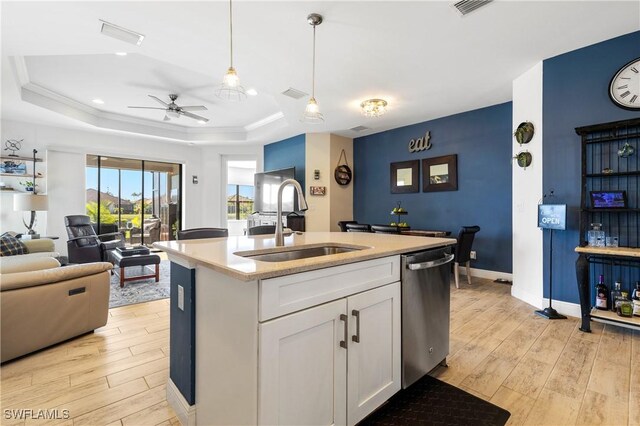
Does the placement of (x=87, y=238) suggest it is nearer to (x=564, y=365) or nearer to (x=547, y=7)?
(x=564, y=365)

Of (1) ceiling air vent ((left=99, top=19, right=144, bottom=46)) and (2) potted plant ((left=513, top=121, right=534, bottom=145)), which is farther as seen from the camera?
(2) potted plant ((left=513, top=121, right=534, bottom=145))

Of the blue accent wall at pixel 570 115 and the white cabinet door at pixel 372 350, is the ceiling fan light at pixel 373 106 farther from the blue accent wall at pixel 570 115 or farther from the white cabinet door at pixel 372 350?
the white cabinet door at pixel 372 350

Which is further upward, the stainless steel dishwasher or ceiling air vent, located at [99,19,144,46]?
ceiling air vent, located at [99,19,144,46]

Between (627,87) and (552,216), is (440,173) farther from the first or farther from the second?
(627,87)

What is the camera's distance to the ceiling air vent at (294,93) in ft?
13.0

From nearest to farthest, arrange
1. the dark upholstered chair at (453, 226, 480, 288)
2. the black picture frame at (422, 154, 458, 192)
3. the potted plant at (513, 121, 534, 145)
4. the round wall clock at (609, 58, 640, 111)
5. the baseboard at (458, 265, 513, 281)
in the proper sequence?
the round wall clock at (609, 58, 640, 111) → the potted plant at (513, 121, 534, 145) → the dark upholstered chair at (453, 226, 480, 288) → the baseboard at (458, 265, 513, 281) → the black picture frame at (422, 154, 458, 192)

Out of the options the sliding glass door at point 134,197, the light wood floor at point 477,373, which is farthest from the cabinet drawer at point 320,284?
the sliding glass door at point 134,197

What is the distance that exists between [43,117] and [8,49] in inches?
104

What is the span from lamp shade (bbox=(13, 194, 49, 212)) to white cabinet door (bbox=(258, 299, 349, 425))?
5.85 metres

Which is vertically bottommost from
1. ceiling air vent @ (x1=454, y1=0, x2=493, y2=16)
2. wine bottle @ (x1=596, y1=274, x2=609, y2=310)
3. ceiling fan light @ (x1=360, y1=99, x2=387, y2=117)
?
wine bottle @ (x1=596, y1=274, x2=609, y2=310)

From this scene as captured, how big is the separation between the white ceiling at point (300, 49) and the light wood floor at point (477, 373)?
2.77m

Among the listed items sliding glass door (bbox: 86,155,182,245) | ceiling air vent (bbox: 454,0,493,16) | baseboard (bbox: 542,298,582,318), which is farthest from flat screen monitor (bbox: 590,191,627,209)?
sliding glass door (bbox: 86,155,182,245)

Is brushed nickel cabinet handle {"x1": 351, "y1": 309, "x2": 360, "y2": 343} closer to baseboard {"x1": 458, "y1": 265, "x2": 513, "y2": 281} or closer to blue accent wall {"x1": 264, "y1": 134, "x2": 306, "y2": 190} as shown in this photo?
baseboard {"x1": 458, "y1": 265, "x2": 513, "y2": 281}

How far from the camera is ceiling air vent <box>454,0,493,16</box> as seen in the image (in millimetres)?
A: 2270
